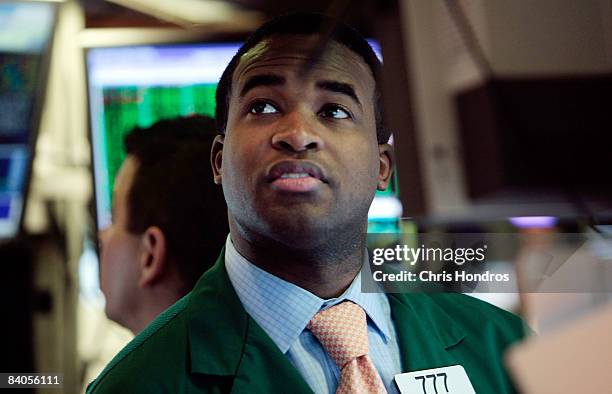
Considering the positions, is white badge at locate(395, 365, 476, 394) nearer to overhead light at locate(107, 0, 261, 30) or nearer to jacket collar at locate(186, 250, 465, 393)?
jacket collar at locate(186, 250, 465, 393)

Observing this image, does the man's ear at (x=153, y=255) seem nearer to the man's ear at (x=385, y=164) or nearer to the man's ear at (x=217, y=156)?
the man's ear at (x=217, y=156)

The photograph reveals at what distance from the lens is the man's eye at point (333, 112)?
132cm

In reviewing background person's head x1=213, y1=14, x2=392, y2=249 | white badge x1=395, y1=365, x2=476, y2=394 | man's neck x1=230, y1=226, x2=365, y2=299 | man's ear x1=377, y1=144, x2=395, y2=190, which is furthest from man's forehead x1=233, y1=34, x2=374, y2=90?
white badge x1=395, y1=365, x2=476, y2=394

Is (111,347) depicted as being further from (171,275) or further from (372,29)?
(372,29)

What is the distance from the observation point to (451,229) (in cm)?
146

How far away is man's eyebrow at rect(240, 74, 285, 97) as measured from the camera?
132cm

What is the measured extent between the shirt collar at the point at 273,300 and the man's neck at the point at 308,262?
0.01 m

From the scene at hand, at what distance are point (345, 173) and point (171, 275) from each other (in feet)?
1.12

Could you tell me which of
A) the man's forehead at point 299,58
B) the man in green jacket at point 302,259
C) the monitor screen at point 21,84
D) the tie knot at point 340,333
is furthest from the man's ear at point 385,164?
the monitor screen at point 21,84

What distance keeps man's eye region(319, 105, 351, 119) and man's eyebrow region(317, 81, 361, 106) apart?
3 cm

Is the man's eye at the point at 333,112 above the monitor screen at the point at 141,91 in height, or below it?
below

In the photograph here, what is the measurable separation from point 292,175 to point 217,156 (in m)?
0.14

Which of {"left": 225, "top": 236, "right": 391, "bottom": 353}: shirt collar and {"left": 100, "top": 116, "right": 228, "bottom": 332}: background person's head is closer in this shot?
{"left": 225, "top": 236, "right": 391, "bottom": 353}: shirt collar

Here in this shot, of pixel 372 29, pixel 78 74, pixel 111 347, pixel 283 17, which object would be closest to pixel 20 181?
pixel 78 74
